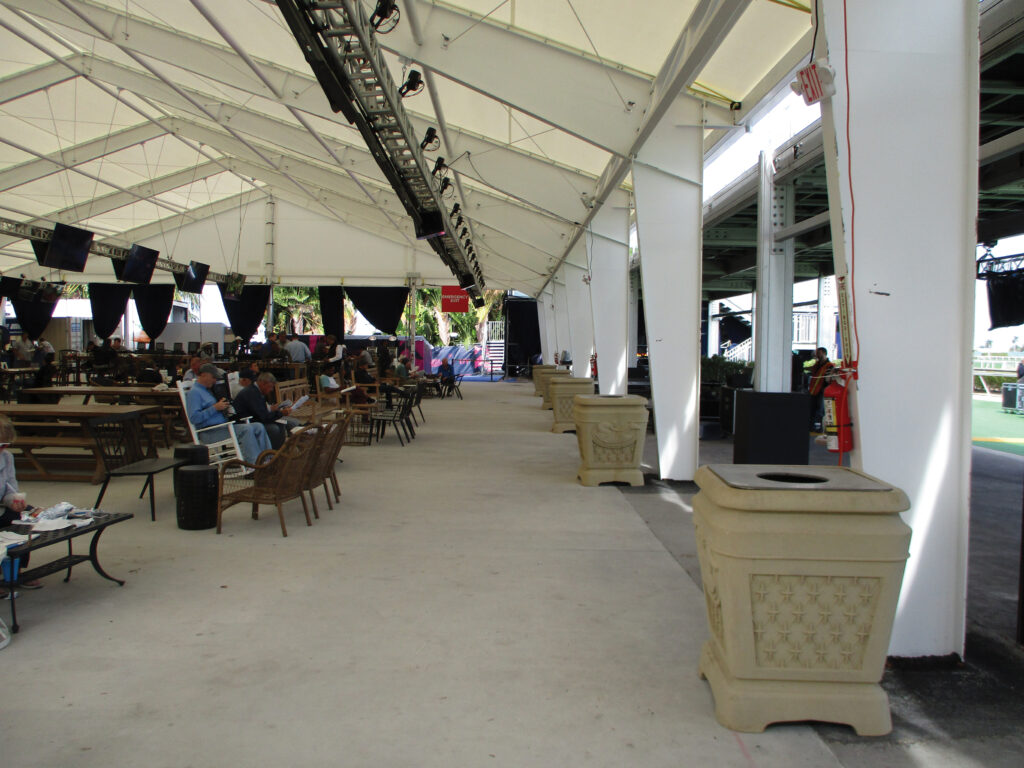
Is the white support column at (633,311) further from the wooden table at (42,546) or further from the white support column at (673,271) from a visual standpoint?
the wooden table at (42,546)

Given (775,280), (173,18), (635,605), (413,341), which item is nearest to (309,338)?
(413,341)

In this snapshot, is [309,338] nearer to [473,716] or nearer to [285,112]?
[285,112]

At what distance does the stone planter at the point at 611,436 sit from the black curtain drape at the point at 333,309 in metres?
Result: 18.4

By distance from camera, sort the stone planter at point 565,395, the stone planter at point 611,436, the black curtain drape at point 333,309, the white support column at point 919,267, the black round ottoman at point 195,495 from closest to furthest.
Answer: the white support column at point 919,267 → the black round ottoman at point 195,495 → the stone planter at point 611,436 → the stone planter at point 565,395 → the black curtain drape at point 333,309

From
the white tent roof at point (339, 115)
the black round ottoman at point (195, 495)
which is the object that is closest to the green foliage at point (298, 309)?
the white tent roof at point (339, 115)

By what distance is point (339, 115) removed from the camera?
10055mm

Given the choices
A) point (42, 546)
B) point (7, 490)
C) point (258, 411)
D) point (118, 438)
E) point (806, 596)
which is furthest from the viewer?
point (258, 411)

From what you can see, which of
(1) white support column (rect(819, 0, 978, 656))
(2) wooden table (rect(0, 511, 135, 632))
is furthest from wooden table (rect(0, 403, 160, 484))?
(1) white support column (rect(819, 0, 978, 656))

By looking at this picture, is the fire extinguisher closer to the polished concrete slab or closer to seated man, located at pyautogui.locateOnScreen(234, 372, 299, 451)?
the polished concrete slab

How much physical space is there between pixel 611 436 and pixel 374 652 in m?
4.03

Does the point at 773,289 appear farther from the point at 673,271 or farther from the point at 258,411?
the point at 258,411

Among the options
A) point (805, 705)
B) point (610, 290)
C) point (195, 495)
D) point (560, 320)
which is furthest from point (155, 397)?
point (560, 320)

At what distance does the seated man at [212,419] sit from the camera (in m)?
5.76

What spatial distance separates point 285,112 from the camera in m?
11.8
